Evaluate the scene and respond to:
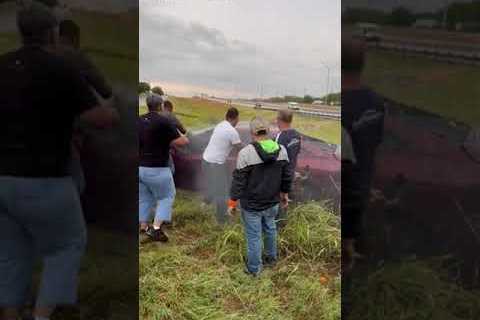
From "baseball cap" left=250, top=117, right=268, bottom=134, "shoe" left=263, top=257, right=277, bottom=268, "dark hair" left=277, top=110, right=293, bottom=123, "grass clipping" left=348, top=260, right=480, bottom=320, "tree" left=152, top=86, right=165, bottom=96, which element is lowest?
"grass clipping" left=348, top=260, right=480, bottom=320

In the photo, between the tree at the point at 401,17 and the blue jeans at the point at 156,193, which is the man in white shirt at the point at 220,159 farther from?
the tree at the point at 401,17

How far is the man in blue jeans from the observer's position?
8.25ft

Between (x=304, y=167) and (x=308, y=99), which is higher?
(x=308, y=99)

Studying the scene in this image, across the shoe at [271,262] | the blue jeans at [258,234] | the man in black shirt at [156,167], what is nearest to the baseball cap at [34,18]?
the man in black shirt at [156,167]

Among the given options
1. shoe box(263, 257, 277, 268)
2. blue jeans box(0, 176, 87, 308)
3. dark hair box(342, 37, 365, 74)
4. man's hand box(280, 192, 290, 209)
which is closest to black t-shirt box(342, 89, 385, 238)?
dark hair box(342, 37, 365, 74)

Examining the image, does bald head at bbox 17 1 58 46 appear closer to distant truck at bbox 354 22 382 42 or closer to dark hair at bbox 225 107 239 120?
dark hair at bbox 225 107 239 120

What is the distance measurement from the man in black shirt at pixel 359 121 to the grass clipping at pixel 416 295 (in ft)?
1.22

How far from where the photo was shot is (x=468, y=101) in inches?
93.2

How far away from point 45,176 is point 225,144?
0.93 meters

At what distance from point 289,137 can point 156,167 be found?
74cm

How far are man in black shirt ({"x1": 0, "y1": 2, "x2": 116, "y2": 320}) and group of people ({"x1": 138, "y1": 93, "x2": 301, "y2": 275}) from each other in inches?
14.2

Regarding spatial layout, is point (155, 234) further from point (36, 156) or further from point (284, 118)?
point (284, 118)

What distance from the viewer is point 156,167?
2484 mm

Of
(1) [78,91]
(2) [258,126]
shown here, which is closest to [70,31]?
(1) [78,91]
